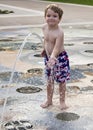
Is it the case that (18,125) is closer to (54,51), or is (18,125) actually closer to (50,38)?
(54,51)

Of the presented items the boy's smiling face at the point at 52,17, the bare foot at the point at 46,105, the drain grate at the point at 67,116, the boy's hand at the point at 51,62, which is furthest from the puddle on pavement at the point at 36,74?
the boy's smiling face at the point at 52,17

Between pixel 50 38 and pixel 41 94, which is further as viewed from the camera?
pixel 41 94

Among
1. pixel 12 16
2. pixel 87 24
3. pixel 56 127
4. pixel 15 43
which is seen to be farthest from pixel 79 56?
pixel 12 16

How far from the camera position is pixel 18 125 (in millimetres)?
4996

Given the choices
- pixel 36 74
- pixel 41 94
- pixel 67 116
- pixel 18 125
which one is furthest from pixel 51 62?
pixel 36 74

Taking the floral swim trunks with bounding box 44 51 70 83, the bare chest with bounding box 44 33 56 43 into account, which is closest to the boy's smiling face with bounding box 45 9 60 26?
the bare chest with bounding box 44 33 56 43

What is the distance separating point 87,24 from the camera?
15.8m

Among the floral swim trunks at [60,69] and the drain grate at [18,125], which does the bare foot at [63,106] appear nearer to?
the floral swim trunks at [60,69]

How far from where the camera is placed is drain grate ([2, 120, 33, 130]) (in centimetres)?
489

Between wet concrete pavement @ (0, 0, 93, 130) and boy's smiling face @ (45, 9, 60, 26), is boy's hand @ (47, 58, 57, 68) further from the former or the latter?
wet concrete pavement @ (0, 0, 93, 130)

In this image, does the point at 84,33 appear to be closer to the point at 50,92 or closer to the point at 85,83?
the point at 85,83

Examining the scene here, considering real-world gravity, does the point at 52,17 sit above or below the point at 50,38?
above

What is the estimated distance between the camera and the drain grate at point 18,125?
4.89 metres

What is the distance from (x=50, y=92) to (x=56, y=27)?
92cm
